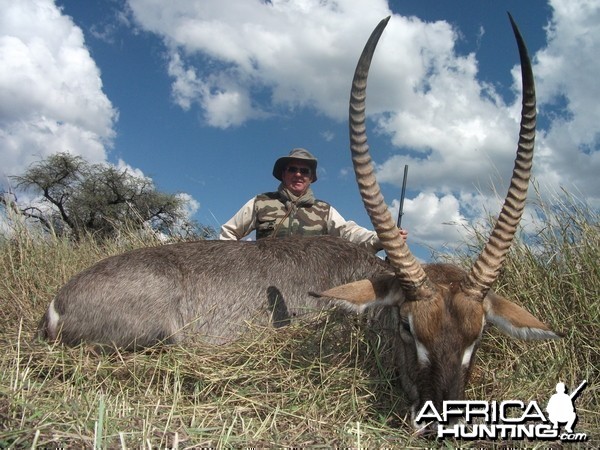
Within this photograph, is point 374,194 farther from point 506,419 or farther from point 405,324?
point 506,419

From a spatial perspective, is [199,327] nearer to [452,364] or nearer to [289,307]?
[289,307]

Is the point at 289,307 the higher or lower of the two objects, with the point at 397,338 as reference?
higher

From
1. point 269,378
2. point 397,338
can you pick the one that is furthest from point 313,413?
Result: point 397,338

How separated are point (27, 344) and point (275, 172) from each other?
509 cm

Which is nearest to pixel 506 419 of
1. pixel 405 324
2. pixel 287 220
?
pixel 405 324

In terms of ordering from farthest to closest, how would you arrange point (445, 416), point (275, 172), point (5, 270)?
point (275, 172), point (5, 270), point (445, 416)

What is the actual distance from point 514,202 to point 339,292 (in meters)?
1.41

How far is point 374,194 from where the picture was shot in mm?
4027

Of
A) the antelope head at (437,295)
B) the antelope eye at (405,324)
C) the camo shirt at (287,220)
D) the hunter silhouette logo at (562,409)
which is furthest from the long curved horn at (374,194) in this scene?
the camo shirt at (287,220)

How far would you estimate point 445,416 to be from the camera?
3.34 metres

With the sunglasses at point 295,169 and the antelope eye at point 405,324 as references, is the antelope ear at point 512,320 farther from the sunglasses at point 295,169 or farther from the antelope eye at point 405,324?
the sunglasses at point 295,169

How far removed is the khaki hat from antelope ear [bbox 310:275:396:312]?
4585 millimetres

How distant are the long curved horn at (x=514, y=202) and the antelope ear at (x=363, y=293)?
548 millimetres

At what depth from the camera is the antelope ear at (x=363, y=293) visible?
3.86 m
